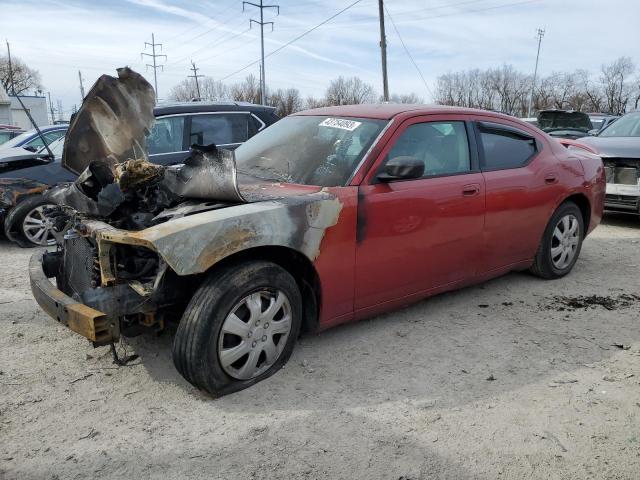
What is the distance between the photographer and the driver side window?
383 centimetres

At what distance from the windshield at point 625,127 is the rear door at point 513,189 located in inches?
186

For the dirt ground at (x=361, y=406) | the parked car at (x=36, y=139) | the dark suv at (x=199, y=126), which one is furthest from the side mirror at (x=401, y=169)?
the parked car at (x=36, y=139)

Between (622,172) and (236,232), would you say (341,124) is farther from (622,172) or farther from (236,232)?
(622,172)

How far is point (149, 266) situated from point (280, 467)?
137 centimetres

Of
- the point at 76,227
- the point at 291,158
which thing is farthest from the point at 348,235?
the point at 76,227

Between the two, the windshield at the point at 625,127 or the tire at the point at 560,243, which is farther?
the windshield at the point at 625,127

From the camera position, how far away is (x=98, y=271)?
3146 millimetres

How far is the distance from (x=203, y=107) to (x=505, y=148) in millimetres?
4293

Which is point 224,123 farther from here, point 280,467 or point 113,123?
point 280,467

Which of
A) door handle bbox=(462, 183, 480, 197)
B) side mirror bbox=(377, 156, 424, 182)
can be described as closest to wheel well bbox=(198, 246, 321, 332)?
side mirror bbox=(377, 156, 424, 182)

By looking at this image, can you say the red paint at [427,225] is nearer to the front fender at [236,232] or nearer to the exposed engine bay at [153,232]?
the front fender at [236,232]

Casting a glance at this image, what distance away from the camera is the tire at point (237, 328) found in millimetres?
2863

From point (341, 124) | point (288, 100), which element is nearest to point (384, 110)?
point (341, 124)

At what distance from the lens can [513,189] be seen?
4434mm
